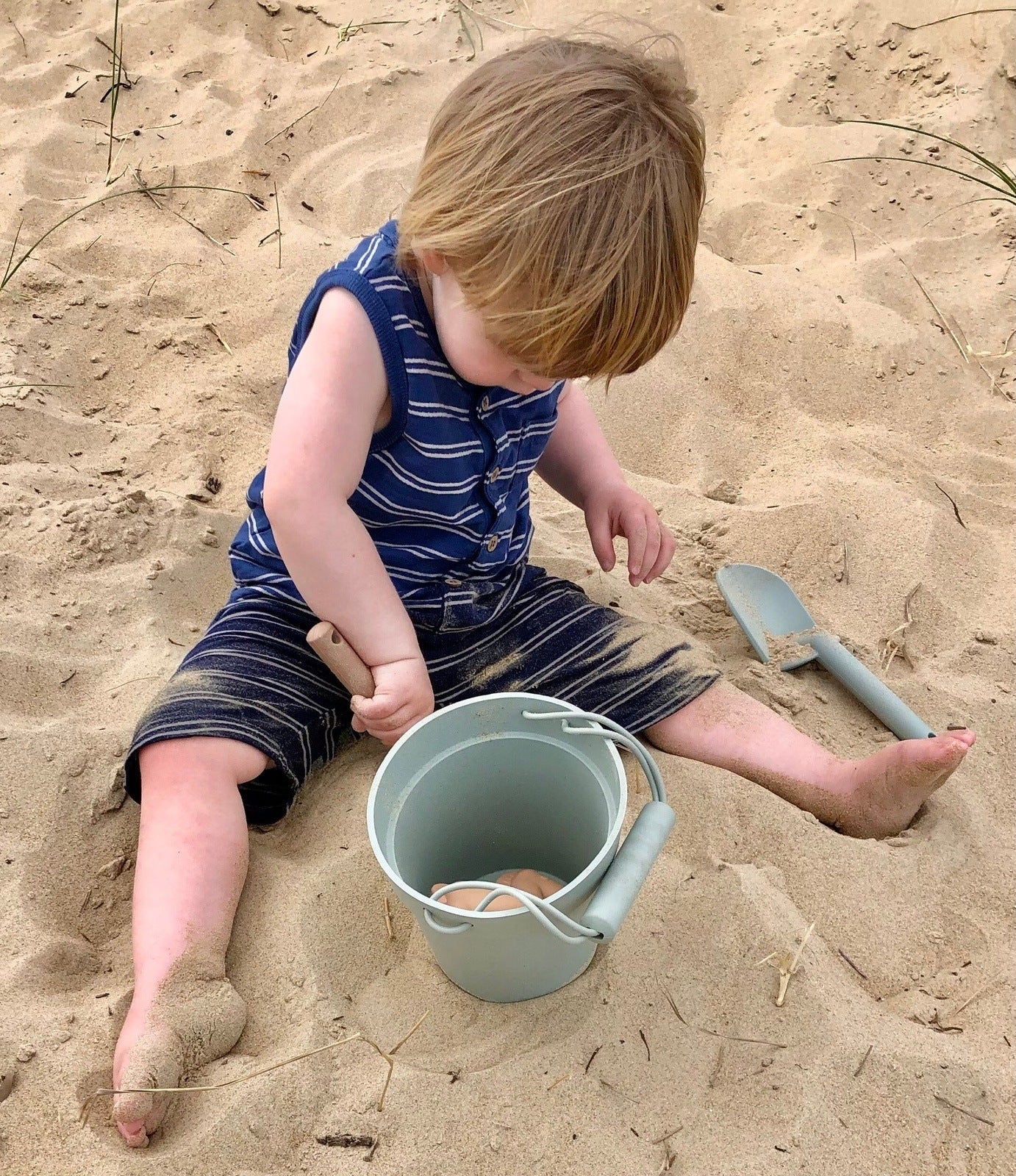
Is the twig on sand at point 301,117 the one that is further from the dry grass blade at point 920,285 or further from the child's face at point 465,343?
the child's face at point 465,343

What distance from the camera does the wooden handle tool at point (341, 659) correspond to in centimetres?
129

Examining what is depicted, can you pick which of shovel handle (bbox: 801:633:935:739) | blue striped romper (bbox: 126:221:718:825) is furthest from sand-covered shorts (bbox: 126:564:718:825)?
shovel handle (bbox: 801:633:935:739)

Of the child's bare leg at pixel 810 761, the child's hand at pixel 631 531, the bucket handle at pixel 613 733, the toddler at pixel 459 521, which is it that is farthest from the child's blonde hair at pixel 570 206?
the child's bare leg at pixel 810 761

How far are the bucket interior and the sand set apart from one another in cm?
11

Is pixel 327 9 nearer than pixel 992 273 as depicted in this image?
No

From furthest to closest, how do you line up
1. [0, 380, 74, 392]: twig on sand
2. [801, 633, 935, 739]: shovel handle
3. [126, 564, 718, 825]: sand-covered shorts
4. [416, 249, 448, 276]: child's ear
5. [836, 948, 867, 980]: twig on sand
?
1. [0, 380, 74, 392]: twig on sand
2. [801, 633, 935, 739]: shovel handle
3. [126, 564, 718, 825]: sand-covered shorts
4. [836, 948, 867, 980]: twig on sand
5. [416, 249, 448, 276]: child's ear

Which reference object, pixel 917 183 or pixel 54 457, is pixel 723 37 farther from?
pixel 54 457

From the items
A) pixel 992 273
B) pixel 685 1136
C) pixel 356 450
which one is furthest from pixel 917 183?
pixel 685 1136

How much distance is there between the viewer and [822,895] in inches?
53.8

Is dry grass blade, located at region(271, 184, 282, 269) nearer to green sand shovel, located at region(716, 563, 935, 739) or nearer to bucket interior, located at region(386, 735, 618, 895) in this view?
green sand shovel, located at region(716, 563, 935, 739)

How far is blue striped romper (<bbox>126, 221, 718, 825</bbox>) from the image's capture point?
1.37 meters

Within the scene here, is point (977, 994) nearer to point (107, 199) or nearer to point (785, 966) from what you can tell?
point (785, 966)

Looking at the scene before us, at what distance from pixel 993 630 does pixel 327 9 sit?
2.86 metres

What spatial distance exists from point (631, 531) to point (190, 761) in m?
0.79
